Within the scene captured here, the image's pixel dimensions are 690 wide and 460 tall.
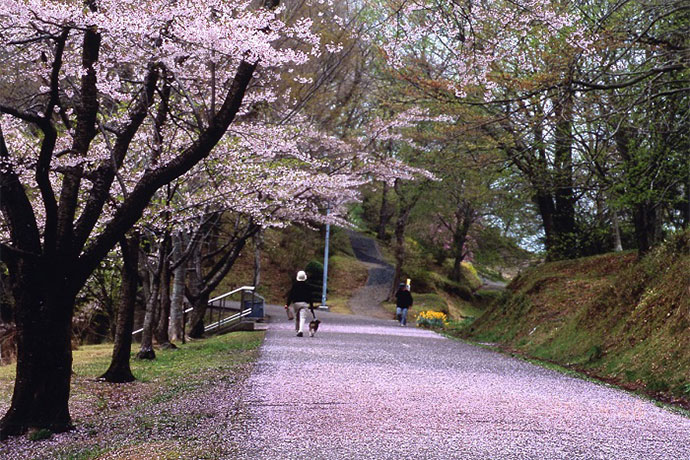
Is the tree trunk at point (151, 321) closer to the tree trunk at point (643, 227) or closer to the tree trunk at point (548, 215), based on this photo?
the tree trunk at point (643, 227)

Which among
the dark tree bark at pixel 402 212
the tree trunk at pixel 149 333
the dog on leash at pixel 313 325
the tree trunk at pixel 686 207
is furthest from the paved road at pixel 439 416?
the dark tree bark at pixel 402 212

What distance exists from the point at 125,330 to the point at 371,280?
1439 inches

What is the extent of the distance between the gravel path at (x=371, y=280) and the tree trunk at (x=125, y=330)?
26.6m

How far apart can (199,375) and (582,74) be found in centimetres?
882

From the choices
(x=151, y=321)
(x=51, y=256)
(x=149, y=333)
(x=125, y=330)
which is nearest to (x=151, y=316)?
(x=151, y=321)

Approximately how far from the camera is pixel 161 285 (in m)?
17.4

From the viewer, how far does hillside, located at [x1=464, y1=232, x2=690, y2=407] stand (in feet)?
36.8

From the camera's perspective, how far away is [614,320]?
14.5m

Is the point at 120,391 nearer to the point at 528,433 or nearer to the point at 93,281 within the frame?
the point at 528,433

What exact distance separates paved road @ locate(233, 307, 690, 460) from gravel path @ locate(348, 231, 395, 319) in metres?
26.9

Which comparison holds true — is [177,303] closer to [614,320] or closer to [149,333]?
[149,333]

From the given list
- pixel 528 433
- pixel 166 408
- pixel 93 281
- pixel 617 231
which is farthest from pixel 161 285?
pixel 617 231

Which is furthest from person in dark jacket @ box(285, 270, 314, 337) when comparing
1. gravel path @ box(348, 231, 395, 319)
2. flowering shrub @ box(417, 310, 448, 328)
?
gravel path @ box(348, 231, 395, 319)

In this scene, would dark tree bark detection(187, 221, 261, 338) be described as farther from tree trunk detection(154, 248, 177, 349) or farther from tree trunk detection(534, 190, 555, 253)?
tree trunk detection(534, 190, 555, 253)
